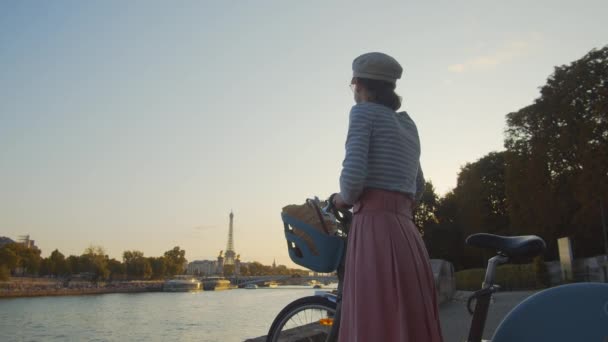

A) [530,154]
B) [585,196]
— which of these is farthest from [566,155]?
[585,196]

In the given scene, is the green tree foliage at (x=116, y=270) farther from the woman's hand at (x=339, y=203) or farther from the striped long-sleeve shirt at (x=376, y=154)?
the striped long-sleeve shirt at (x=376, y=154)

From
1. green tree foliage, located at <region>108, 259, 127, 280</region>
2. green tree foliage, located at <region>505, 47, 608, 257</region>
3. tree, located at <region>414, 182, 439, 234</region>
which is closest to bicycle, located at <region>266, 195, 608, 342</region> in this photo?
green tree foliage, located at <region>505, 47, 608, 257</region>

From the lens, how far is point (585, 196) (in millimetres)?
20719

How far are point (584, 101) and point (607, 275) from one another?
886 centimetres

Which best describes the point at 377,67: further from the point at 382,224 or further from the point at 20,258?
the point at 20,258

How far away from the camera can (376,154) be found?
7.73ft

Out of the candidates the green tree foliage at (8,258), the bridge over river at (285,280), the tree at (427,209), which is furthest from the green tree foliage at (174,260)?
the tree at (427,209)

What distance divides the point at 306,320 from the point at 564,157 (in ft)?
79.1

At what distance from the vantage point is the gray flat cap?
246 cm

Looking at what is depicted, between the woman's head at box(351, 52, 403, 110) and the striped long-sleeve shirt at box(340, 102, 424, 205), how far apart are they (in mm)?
A: 78

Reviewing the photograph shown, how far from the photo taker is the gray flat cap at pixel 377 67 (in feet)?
8.07

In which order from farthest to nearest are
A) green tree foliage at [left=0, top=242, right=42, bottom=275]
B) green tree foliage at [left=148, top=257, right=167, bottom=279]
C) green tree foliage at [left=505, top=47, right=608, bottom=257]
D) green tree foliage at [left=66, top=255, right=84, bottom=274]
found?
green tree foliage at [left=148, top=257, right=167, bottom=279] → green tree foliage at [left=66, top=255, right=84, bottom=274] → green tree foliage at [left=0, top=242, right=42, bottom=275] → green tree foliage at [left=505, top=47, right=608, bottom=257]

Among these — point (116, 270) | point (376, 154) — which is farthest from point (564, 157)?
point (116, 270)

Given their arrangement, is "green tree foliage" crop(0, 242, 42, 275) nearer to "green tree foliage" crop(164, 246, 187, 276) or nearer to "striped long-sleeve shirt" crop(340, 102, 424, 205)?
"green tree foliage" crop(164, 246, 187, 276)
